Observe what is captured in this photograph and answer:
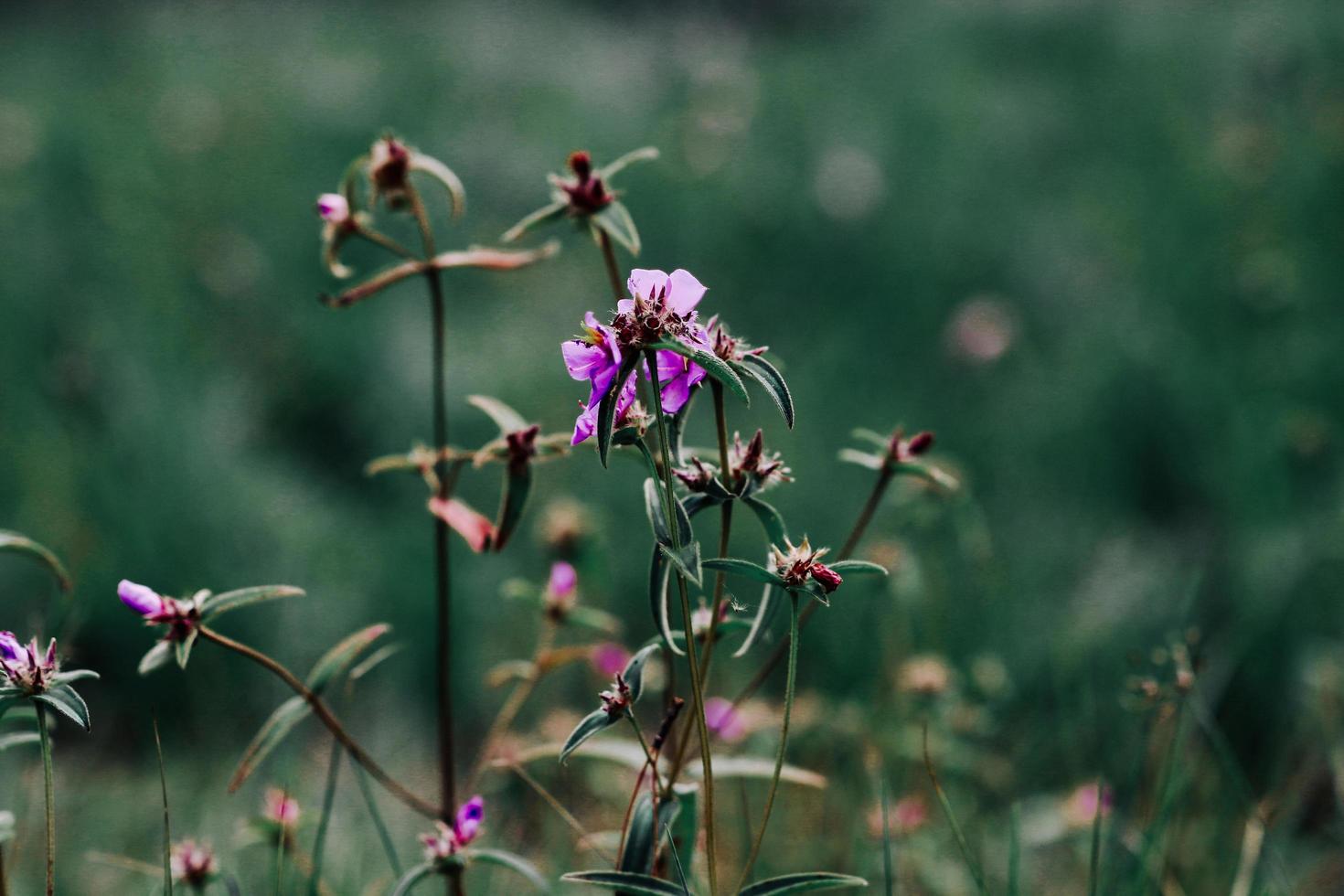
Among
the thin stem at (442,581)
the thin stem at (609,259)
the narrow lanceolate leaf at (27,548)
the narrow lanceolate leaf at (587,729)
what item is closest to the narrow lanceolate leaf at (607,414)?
the narrow lanceolate leaf at (587,729)

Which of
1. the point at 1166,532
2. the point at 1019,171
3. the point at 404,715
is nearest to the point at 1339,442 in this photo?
the point at 1166,532

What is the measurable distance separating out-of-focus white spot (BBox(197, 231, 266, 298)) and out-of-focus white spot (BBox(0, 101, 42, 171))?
114 cm

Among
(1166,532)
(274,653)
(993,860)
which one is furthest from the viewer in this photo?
(1166,532)

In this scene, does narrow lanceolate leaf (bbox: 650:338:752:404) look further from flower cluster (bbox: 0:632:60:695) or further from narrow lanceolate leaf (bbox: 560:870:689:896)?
flower cluster (bbox: 0:632:60:695)

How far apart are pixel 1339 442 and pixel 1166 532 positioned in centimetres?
54

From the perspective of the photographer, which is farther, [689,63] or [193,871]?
[689,63]

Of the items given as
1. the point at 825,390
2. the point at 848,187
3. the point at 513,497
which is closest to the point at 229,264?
the point at 825,390

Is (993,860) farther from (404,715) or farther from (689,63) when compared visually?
(689,63)

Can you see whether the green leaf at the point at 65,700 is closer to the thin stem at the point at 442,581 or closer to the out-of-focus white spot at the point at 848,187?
the thin stem at the point at 442,581

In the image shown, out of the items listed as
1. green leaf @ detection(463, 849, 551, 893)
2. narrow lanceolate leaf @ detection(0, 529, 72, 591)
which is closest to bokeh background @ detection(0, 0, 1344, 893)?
narrow lanceolate leaf @ detection(0, 529, 72, 591)

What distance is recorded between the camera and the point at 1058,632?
2.43 metres

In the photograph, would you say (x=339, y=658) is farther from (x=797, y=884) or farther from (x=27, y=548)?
(x=797, y=884)

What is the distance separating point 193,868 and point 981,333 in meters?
2.64

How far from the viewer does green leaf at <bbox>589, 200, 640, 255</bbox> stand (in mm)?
1091
